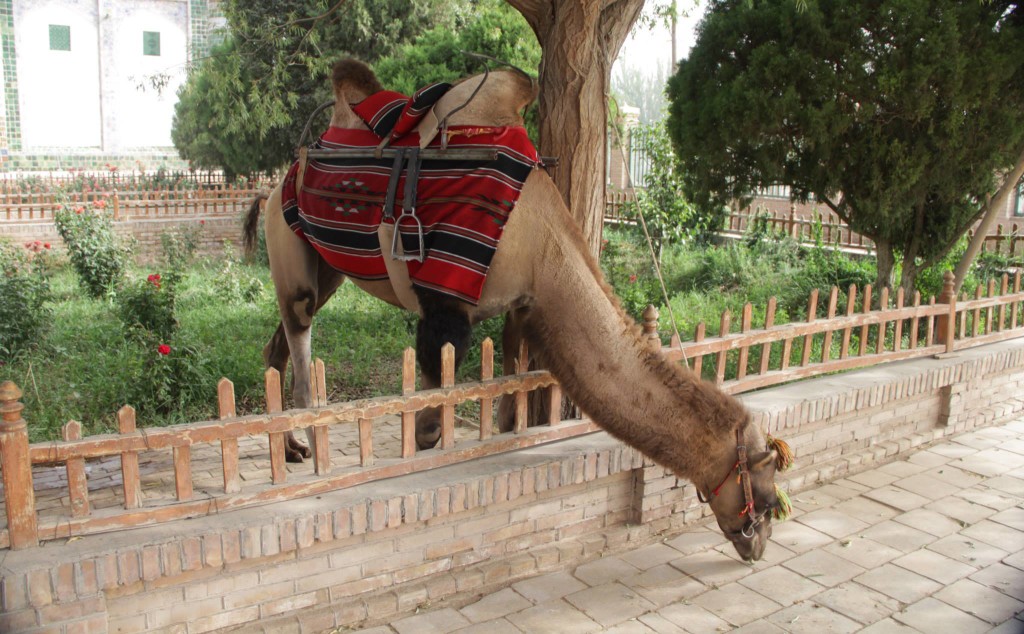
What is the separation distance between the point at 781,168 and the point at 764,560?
4.34 meters

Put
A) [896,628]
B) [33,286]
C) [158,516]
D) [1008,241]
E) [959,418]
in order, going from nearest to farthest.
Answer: [158,516], [896,628], [959,418], [33,286], [1008,241]

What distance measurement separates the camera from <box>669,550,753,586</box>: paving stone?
370 centimetres

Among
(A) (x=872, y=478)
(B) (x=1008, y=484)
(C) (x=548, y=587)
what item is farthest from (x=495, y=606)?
(B) (x=1008, y=484)

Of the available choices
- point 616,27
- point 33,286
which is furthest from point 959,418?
point 33,286

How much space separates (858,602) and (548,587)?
135 centimetres

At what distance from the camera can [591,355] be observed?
3318mm

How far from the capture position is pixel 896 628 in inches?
130

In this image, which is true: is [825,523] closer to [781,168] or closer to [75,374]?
[781,168]

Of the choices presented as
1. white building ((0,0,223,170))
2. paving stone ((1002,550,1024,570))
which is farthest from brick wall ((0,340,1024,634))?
white building ((0,0,223,170))

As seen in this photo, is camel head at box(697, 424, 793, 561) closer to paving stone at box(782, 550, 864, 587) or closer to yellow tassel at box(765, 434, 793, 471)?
yellow tassel at box(765, 434, 793, 471)

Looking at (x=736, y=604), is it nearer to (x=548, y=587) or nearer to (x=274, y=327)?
(x=548, y=587)

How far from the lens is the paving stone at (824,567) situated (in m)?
3.72

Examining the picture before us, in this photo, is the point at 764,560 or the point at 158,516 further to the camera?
the point at 764,560

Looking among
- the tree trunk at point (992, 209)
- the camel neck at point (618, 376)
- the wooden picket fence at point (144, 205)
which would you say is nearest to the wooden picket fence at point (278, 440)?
the camel neck at point (618, 376)
